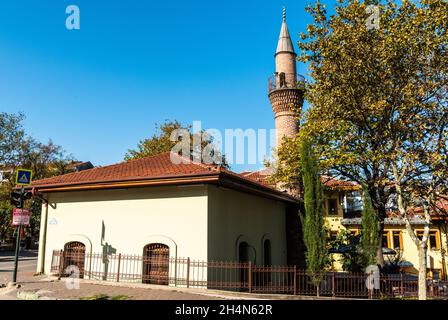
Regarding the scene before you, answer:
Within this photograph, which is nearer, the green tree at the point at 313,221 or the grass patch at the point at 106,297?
the grass patch at the point at 106,297

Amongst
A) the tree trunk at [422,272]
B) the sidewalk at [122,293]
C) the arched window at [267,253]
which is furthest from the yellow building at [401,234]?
the sidewalk at [122,293]

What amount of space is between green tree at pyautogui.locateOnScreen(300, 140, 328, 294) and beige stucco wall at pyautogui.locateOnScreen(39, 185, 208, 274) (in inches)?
144

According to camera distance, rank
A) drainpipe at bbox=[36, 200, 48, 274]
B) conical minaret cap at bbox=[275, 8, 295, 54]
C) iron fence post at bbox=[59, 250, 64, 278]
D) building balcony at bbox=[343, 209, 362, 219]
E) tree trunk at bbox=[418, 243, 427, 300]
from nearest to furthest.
Result: 1. tree trunk at bbox=[418, 243, 427, 300]
2. iron fence post at bbox=[59, 250, 64, 278]
3. drainpipe at bbox=[36, 200, 48, 274]
4. conical minaret cap at bbox=[275, 8, 295, 54]
5. building balcony at bbox=[343, 209, 362, 219]

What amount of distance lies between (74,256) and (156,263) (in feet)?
11.7

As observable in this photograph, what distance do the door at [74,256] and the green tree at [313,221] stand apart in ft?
26.6

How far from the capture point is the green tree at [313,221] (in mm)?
12312

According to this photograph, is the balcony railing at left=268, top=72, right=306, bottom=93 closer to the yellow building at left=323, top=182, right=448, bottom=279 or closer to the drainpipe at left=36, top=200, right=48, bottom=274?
the yellow building at left=323, top=182, right=448, bottom=279

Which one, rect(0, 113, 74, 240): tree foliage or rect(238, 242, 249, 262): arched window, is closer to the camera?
rect(238, 242, 249, 262): arched window

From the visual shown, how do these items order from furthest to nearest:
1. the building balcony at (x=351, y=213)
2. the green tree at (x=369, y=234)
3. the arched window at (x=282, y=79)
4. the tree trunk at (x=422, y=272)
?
the building balcony at (x=351, y=213)
the arched window at (x=282, y=79)
the green tree at (x=369, y=234)
the tree trunk at (x=422, y=272)

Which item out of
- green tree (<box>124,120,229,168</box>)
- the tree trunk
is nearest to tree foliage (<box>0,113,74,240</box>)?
green tree (<box>124,120,229,168</box>)

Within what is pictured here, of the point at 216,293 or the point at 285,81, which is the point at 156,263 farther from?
the point at 285,81

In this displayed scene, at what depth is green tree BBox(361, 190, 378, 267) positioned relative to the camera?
1257 centimetres

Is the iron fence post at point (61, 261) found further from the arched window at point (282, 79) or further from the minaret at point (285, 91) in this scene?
the arched window at point (282, 79)

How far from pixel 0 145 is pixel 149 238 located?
26996mm
